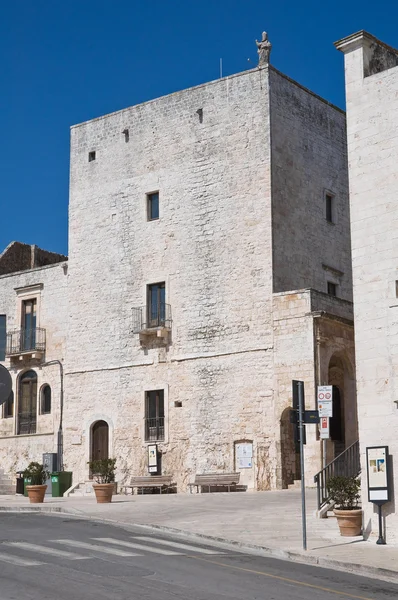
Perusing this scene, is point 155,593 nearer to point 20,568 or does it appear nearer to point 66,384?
point 20,568

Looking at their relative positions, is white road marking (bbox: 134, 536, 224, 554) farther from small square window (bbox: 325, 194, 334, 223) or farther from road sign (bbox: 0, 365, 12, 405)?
small square window (bbox: 325, 194, 334, 223)

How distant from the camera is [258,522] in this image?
65.3ft

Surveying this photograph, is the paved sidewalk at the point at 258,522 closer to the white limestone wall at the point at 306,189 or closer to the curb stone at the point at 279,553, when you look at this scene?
the curb stone at the point at 279,553

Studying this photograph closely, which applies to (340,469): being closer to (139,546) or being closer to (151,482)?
(139,546)

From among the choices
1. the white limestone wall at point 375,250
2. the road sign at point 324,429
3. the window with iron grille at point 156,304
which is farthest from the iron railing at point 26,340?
the white limestone wall at point 375,250

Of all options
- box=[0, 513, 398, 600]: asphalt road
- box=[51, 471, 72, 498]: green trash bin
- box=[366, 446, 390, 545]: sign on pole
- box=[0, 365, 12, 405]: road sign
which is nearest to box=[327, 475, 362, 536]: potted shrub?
box=[366, 446, 390, 545]: sign on pole

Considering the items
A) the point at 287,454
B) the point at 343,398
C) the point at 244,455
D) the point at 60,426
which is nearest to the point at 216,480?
the point at 244,455

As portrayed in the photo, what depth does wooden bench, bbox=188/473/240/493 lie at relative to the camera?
98.1ft

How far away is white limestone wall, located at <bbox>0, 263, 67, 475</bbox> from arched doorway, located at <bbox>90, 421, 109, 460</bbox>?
193 cm

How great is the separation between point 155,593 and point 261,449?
18958mm

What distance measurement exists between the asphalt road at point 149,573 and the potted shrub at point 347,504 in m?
2.77

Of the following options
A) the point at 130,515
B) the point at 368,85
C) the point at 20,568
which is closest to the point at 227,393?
the point at 130,515

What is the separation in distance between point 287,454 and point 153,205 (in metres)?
11.1

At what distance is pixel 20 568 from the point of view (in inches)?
512
